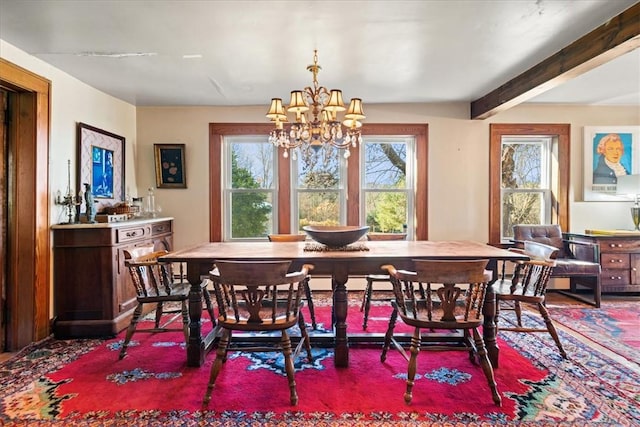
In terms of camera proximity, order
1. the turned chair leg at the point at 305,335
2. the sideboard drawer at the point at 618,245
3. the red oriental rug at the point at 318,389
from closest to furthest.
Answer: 1. the red oriental rug at the point at 318,389
2. the turned chair leg at the point at 305,335
3. the sideboard drawer at the point at 618,245

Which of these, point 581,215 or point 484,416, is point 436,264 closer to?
point 484,416

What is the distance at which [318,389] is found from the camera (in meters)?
2.28

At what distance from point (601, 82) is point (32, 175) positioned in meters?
5.40

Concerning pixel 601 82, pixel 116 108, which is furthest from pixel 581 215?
pixel 116 108

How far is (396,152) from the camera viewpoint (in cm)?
497

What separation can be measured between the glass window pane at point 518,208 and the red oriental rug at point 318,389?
2240 millimetres

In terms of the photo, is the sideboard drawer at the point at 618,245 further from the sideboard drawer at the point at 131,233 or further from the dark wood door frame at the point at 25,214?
the dark wood door frame at the point at 25,214

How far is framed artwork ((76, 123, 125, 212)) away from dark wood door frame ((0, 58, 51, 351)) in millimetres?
524

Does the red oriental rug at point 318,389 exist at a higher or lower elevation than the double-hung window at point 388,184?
lower

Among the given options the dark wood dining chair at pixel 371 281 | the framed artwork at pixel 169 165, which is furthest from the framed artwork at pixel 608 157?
the framed artwork at pixel 169 165

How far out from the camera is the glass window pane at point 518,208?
16.3 feet

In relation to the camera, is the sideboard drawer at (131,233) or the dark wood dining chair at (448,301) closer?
the dark wood dining chair at (448,301)

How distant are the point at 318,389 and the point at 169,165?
11.5ft

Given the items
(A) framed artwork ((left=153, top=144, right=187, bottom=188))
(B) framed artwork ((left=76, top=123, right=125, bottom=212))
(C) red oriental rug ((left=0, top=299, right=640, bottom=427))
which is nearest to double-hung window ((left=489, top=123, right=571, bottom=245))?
(C) red oriental rug ((left=0, top=299, right=640, bottom=427))
